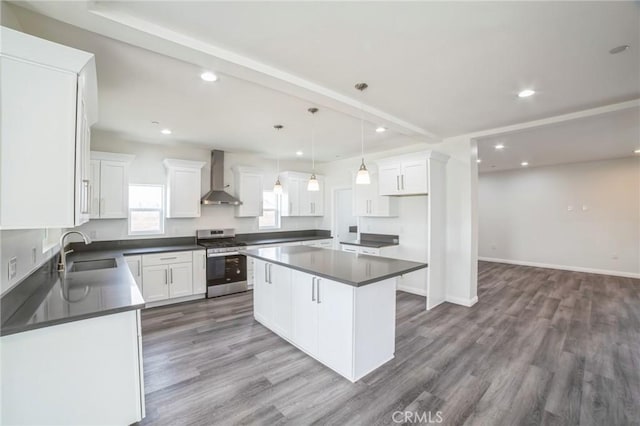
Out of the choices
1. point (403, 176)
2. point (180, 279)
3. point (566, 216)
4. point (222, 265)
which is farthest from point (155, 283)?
point (566, 216)

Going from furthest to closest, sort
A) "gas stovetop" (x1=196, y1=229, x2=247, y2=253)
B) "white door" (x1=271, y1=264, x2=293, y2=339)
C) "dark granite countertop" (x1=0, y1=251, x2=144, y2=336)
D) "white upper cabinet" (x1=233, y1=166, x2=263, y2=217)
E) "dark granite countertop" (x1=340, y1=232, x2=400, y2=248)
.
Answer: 1. "white upper cabinet" (x1=233, y1=166, x2=263, y2=217)
2. "dark granite countertop" (x1=340, y1=232, x2=400, y2=248)
3. "gas stovetop" (x1=196, y1=229, x2=247, y2=253)
4. "white door" (x1=271, y1=264, x2=293, y2=339)
5. "dark granite countertop" (x1=0, y1=251, x2=144, y2=336)

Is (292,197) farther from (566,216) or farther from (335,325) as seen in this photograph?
(566,216)

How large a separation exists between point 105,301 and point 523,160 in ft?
26.5

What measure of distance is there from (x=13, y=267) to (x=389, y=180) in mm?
4589

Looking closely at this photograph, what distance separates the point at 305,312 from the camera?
9.49ft

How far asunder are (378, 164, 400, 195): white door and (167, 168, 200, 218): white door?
3331mm

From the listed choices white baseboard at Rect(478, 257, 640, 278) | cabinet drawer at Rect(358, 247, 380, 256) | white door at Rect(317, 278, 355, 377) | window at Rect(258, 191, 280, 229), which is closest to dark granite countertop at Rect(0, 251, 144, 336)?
white door at Rect(317, 278, 355, 377)

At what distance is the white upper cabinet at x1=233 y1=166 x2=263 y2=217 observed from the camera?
548 centimetres

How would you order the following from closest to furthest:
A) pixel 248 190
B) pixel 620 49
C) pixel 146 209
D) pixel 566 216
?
pixel 620 49, pixel 146 209, pixel 248 190, pixel 566 216

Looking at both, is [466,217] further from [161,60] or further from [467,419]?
[161,60]

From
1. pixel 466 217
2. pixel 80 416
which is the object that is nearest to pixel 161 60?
pixel 80 416

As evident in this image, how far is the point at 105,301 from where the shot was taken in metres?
1.81

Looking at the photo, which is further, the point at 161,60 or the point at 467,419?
the point at 161,60

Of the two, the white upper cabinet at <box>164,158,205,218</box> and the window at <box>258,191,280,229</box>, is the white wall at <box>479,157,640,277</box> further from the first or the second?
the white upper cabinet at <box>164,158,205,218</box>
